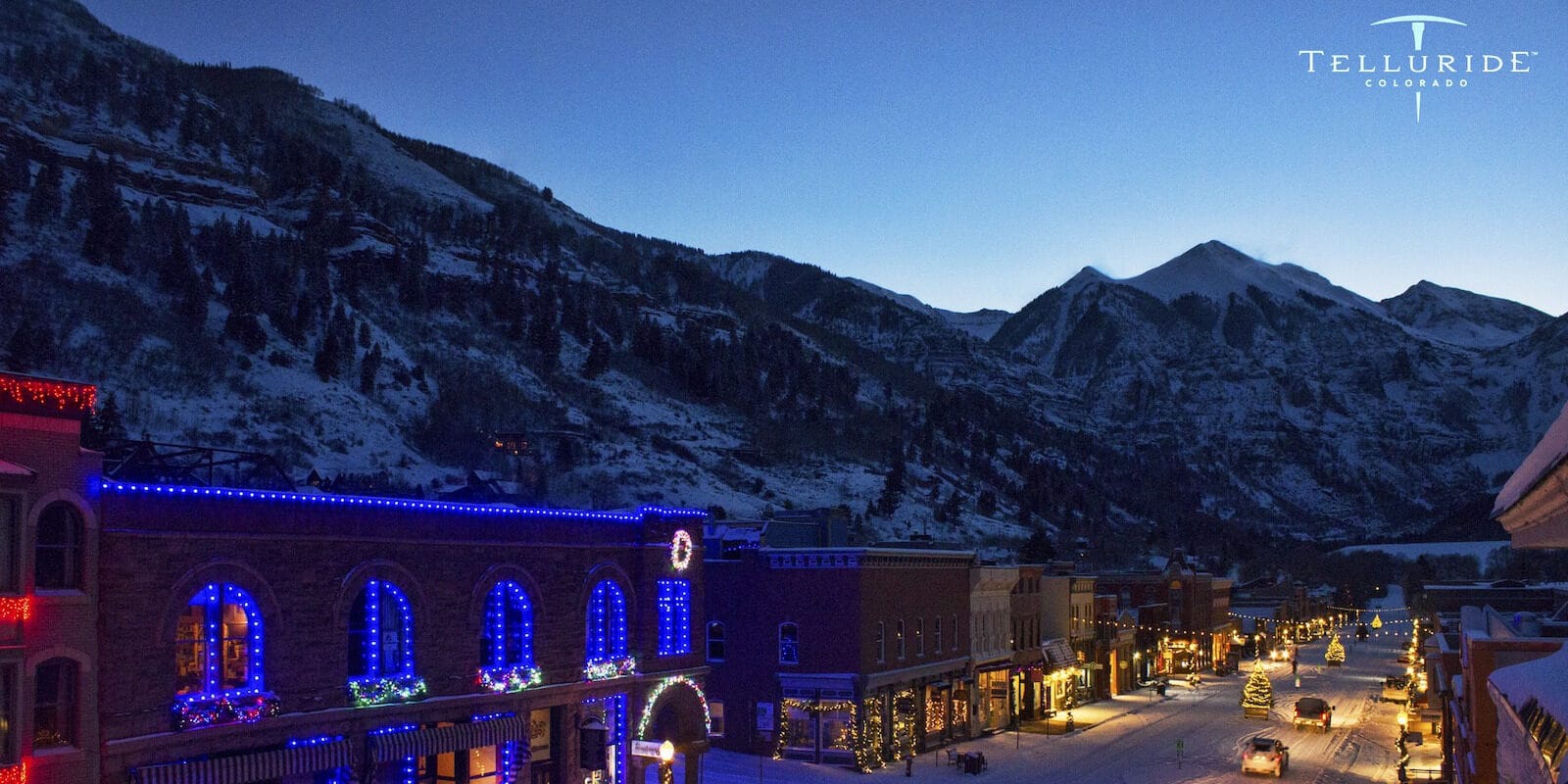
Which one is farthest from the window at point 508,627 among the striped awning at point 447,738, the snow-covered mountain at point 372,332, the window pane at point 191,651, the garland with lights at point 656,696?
the snow-covered mountain at point 372,332

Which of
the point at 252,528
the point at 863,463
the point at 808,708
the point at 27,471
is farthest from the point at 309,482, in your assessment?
the point at 863,463

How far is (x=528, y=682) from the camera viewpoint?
32500mm

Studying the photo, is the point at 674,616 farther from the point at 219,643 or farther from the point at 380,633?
the point at 219,643

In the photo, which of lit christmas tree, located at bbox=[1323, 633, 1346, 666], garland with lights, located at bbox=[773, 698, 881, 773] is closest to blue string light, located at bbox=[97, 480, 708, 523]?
garland with lights, located at bbox=[773, 698, 881, 773]

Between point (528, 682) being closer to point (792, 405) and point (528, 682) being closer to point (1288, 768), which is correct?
point (1288, 768)

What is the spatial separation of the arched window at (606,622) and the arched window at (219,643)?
10.6 metres

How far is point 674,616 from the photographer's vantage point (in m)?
38.3

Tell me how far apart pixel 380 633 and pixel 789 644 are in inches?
803

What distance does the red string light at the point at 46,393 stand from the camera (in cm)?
2148

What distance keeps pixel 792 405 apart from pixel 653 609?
120 m

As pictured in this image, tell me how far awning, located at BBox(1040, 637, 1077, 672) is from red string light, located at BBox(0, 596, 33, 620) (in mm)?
49772

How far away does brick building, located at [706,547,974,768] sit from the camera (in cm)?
4562

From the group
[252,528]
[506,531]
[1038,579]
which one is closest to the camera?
[252,528]

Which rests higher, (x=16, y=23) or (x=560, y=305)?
(x=16, y=23)
